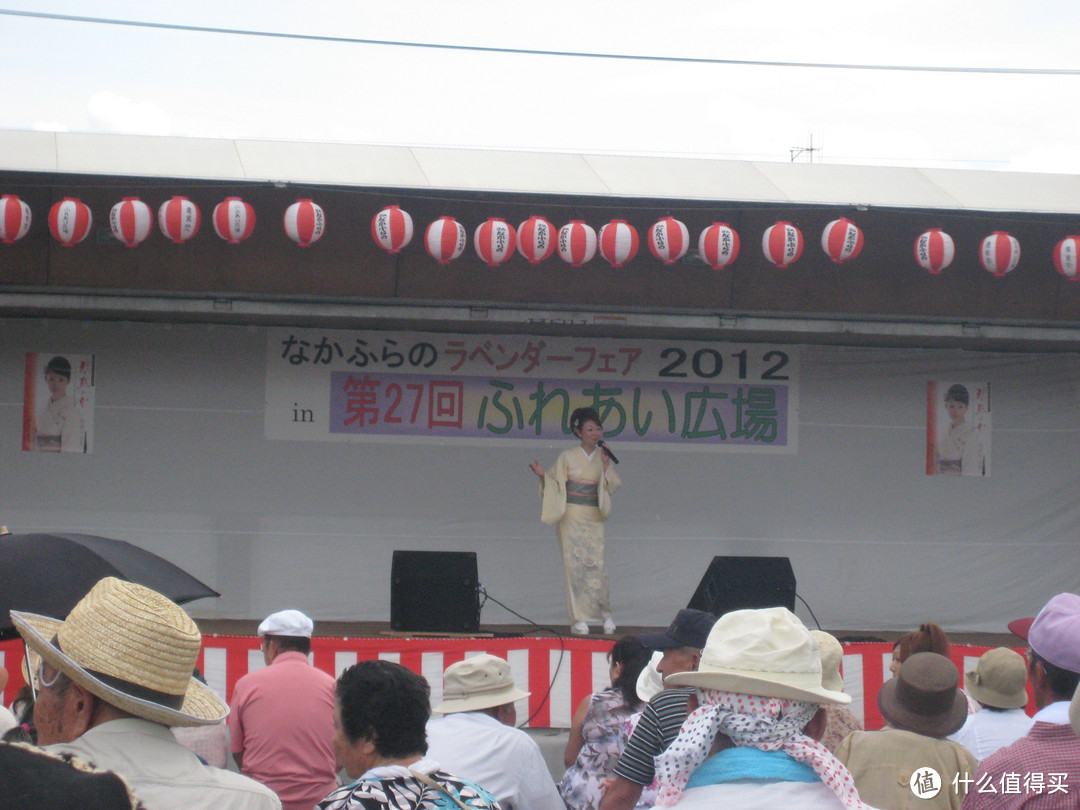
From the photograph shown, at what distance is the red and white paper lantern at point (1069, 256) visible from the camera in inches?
255

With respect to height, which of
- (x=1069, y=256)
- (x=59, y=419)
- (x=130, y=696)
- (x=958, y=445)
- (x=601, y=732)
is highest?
(x=1069, y=256)

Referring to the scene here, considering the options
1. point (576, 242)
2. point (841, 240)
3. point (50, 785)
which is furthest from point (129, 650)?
point (841, 240)

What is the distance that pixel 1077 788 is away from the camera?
5.34ft

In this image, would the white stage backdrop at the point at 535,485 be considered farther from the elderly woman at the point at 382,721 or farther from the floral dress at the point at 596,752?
the elderly woman at the point at 382,721

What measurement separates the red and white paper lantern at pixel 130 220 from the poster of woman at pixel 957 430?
5.48 m

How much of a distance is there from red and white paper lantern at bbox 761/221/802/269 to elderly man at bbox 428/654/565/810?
435 cm

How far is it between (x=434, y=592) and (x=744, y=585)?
1827mm

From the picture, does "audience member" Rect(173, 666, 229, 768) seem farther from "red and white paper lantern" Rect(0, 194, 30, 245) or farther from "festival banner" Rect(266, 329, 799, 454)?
"festival banner" Rect(266, 329, 799, 454)

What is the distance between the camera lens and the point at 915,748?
2.26m

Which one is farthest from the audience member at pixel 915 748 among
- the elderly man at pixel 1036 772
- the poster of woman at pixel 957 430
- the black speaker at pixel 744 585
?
the poster of woman at pixel 957 430

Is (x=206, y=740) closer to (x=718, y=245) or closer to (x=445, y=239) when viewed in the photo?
(x=445, y=239)

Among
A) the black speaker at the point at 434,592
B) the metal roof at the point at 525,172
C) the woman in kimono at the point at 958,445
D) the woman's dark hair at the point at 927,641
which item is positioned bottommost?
the black speaker at the point at 434,592

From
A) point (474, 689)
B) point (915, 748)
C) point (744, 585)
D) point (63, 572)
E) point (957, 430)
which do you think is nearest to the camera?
point (915, 748)

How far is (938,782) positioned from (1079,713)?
0.82m
